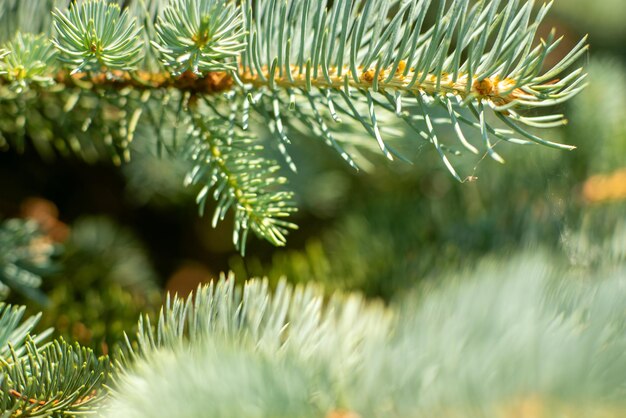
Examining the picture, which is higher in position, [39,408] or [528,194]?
[528,194]

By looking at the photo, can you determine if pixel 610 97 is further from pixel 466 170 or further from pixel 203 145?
pixel 203 145

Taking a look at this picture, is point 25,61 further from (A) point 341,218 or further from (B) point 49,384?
(A) point 341,218

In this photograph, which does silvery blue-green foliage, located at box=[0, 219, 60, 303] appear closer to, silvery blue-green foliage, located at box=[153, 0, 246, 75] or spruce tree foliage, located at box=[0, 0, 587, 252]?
spruce tree foliage, located at box=[0, 0, 587, 252]

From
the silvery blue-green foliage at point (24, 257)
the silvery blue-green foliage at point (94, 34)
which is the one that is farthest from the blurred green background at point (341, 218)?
the silvery blue-green foliage at point (94, 34)

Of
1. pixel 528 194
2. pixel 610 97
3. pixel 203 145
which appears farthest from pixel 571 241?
pixel 203 145

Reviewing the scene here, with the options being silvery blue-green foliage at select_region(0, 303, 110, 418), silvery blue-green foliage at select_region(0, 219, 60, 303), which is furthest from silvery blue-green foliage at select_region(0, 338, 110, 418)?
silvery blue-green foliage at select_region(0, 219, 60, 303)

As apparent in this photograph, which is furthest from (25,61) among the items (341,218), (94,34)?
(341,218)
